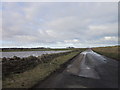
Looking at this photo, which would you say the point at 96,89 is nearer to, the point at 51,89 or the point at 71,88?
the point at 71,88

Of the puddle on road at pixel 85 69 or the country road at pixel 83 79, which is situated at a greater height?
the country road at pixel 83 79

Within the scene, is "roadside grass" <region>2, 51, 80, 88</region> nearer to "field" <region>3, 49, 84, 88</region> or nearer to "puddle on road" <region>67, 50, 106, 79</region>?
"field" <region>3, 49, 84, 88</region>

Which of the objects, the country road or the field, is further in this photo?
the field

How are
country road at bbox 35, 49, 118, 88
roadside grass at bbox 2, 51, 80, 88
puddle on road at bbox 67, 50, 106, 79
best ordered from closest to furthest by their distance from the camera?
country road at bbox 35, 49, 118, 88
roadside grass at bbox 2, 51, 80, 88
puddle on road at bbox 67, 50, 106, 79

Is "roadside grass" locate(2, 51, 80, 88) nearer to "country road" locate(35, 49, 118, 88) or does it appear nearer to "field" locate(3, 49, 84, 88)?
"field" locate(3, 49, 84, 88)

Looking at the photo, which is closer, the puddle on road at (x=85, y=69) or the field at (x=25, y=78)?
the field at (x=25, y=78)

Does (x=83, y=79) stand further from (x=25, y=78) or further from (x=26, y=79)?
(x=25, y=78)

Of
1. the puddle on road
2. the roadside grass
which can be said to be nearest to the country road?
the puddle on road

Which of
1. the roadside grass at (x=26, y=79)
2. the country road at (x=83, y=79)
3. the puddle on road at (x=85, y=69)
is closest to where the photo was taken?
the country road at (x=83, y=79)

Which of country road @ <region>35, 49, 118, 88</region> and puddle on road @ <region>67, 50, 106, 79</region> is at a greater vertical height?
country road @ <region>35, 49, 118, 88</region>

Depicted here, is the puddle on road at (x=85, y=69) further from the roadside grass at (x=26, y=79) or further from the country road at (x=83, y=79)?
the roadside grass at (x=26, y=79)

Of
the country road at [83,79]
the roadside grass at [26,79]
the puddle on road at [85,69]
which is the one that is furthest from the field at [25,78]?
the puddle on road at [85,69]

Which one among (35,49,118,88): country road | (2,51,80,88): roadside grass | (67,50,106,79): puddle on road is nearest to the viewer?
(35,49,118,88): country road

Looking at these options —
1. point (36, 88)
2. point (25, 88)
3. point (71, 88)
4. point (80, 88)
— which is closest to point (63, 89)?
point (71, 88)
